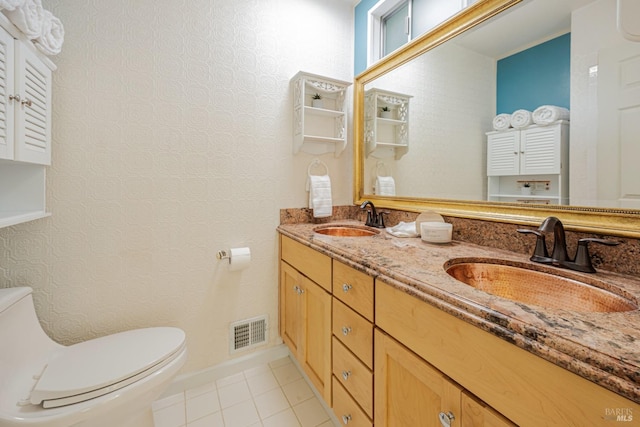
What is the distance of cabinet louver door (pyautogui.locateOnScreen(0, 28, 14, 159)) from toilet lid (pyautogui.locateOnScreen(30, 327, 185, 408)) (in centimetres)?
76

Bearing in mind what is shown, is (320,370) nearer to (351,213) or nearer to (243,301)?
(243,301)

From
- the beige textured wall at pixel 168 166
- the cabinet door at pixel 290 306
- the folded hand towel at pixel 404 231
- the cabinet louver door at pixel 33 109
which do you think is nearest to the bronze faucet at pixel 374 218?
the folded hand towel at pixel 404 231

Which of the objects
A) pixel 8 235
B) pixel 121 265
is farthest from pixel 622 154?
pixel 8 235

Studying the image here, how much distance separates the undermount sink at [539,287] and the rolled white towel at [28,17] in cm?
160

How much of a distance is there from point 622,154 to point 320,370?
135cm

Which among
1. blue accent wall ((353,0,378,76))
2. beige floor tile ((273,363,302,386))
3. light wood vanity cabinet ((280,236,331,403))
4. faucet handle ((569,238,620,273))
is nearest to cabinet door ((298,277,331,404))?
light wood vanity cabinet ((280,236,331,403))

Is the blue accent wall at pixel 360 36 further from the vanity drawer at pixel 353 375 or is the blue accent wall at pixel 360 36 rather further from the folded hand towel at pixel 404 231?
the vanity drawer at pixel 353 375

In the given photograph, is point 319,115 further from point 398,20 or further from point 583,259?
point 583,259

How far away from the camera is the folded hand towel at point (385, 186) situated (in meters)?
1.70

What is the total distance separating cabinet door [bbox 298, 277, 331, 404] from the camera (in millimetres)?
1195

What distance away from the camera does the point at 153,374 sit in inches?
40.6

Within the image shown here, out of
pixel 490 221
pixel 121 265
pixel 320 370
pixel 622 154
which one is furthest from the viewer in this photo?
pixel 121 265

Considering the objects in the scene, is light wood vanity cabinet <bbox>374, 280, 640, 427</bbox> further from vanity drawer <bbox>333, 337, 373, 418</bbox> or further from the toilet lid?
the toilet lid

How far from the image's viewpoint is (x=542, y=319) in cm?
51
